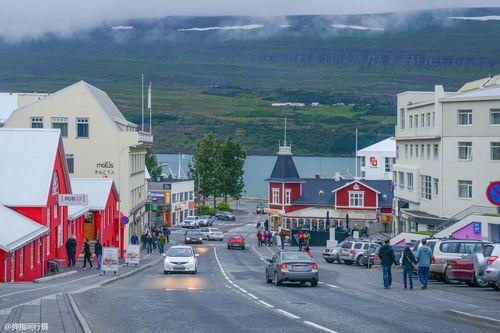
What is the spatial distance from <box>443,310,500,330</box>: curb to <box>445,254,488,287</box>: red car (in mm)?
10613

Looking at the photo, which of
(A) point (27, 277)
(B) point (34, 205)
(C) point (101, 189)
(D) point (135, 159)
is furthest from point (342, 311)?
(D) point (135, 159)

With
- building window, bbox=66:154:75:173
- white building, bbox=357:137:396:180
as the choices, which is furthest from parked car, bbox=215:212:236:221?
building window, bbox=66:154:75:173

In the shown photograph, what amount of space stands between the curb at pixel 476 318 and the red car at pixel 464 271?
1061 centimetres

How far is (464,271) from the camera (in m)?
34.3

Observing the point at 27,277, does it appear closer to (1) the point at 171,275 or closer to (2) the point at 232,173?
(1) the point at 171,275

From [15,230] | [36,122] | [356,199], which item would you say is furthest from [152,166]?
[15,230]

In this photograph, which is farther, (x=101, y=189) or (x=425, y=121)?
(x=425, y=121)

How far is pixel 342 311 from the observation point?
23906 millimetres

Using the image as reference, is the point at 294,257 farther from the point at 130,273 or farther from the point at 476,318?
the point at 476,318

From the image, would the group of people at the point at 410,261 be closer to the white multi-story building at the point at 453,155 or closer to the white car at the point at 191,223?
the white multi-story building at the point at 453,155

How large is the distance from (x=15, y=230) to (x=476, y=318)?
2390 cm

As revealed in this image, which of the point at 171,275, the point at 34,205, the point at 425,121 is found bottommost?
the point at 171,275

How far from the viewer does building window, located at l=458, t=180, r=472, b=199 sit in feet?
216

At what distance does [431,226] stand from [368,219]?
93.0ft
